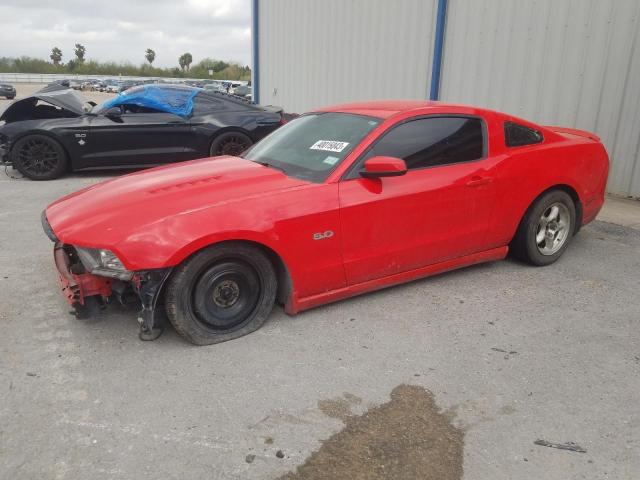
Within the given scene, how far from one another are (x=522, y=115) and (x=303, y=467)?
724 cm

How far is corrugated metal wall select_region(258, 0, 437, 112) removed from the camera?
32.5 ft

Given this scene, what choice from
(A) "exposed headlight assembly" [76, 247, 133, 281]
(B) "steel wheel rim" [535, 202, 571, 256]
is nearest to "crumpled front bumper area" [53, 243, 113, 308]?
(A) "exposed headlight assembly" [76, 247, 133, 281]

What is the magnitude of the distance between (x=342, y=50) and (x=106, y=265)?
9971 millimetres

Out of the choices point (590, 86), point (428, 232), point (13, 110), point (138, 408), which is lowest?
point (138, 408)

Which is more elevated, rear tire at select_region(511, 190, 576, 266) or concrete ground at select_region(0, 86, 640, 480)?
rear tire at select_region(511, 190, 576, 266)

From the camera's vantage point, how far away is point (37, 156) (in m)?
8.16

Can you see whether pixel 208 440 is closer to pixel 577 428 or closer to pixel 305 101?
pixel 577 428

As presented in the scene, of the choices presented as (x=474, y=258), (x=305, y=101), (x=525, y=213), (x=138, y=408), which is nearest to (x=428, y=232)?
(x=474, y=258)

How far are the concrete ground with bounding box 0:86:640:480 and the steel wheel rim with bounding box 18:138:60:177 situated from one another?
4516 millimetres

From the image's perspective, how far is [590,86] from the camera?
24.0 ft

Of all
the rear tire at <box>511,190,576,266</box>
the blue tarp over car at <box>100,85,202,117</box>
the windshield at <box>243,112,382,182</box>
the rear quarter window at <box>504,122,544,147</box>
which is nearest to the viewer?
the windshield at <box>243,112,382,182</box>

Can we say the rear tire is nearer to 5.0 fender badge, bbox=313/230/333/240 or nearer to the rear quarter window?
the rear quarter window

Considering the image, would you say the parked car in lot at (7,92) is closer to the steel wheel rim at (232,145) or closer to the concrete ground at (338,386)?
the steel wheel rim at (232,145)

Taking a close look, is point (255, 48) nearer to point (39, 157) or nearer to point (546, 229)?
point (39, 157)
